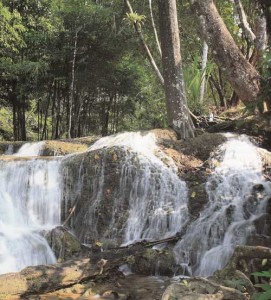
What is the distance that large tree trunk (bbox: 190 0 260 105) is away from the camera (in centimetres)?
718

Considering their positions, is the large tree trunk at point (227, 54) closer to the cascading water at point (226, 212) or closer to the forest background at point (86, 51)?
the cascading water at point (226, 212)

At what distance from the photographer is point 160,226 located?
6.92 meters

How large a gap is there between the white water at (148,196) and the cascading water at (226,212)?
44cm

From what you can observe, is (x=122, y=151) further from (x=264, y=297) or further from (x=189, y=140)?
(x=264, y=297)

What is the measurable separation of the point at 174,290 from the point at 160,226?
3.28m

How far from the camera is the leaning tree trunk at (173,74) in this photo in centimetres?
896

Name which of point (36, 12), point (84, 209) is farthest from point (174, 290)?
point (36, 12)

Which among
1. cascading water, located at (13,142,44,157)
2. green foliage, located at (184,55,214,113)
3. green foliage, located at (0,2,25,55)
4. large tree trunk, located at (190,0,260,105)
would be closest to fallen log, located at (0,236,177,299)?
large tree trunk, located at (190,0,260,105)

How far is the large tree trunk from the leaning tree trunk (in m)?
1.45

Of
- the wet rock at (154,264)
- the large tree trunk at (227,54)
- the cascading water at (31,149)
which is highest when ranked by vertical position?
the large tree trunk at (227,54)

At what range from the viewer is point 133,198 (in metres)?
7.35

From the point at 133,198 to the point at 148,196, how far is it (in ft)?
0.89

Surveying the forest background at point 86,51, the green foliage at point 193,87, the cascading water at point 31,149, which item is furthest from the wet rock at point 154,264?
the forest background at point 86,51

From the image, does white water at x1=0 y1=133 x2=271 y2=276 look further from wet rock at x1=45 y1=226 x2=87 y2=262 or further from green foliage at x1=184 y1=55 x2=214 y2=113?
green foliage at x1=184 y1=55 x2=214 y2=113
